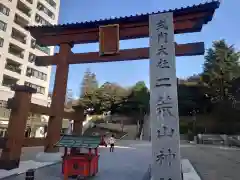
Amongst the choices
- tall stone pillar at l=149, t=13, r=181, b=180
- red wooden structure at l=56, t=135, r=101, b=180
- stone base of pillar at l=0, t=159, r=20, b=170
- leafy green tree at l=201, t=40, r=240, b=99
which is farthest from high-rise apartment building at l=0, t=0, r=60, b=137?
leafy green tree at l=201, t=40, r=240, b=99

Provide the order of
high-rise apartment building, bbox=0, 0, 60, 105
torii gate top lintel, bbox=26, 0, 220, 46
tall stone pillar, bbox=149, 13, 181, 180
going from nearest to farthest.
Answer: tall stone pillar, bbox=149, 13, 181, 180 → torii gate top lintel, bbox=26, 0, 220, 46 → high-rise apartment building, bbox=0, 0, 60, 105

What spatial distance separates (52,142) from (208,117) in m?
32.2

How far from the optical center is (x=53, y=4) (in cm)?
4006

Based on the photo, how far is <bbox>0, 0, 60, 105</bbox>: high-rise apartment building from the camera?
2923cm

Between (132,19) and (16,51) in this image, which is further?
(16,51)

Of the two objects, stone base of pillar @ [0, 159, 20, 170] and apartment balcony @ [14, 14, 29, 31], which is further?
apartment balcony @ [14, 14, 29, 31]

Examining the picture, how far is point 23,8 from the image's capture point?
34.3 metres

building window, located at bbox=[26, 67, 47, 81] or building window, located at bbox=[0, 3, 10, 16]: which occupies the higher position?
building window, located at bbox=[0, 3, 10, 16]

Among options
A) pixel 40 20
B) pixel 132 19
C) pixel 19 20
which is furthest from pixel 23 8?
pixel 132 19

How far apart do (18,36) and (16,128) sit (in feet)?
96.3

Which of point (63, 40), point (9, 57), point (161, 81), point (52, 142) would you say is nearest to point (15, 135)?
point (52, 142)

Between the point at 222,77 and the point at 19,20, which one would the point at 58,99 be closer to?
the point at 19,20

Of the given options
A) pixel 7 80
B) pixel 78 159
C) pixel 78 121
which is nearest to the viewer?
pixel 78 159

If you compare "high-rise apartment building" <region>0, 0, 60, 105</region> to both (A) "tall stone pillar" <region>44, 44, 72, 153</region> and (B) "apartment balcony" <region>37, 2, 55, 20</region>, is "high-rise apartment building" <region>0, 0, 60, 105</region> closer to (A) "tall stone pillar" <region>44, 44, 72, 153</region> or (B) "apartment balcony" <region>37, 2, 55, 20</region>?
(B) "apartment balcony" <region>37, 2, 55, 20</region>
